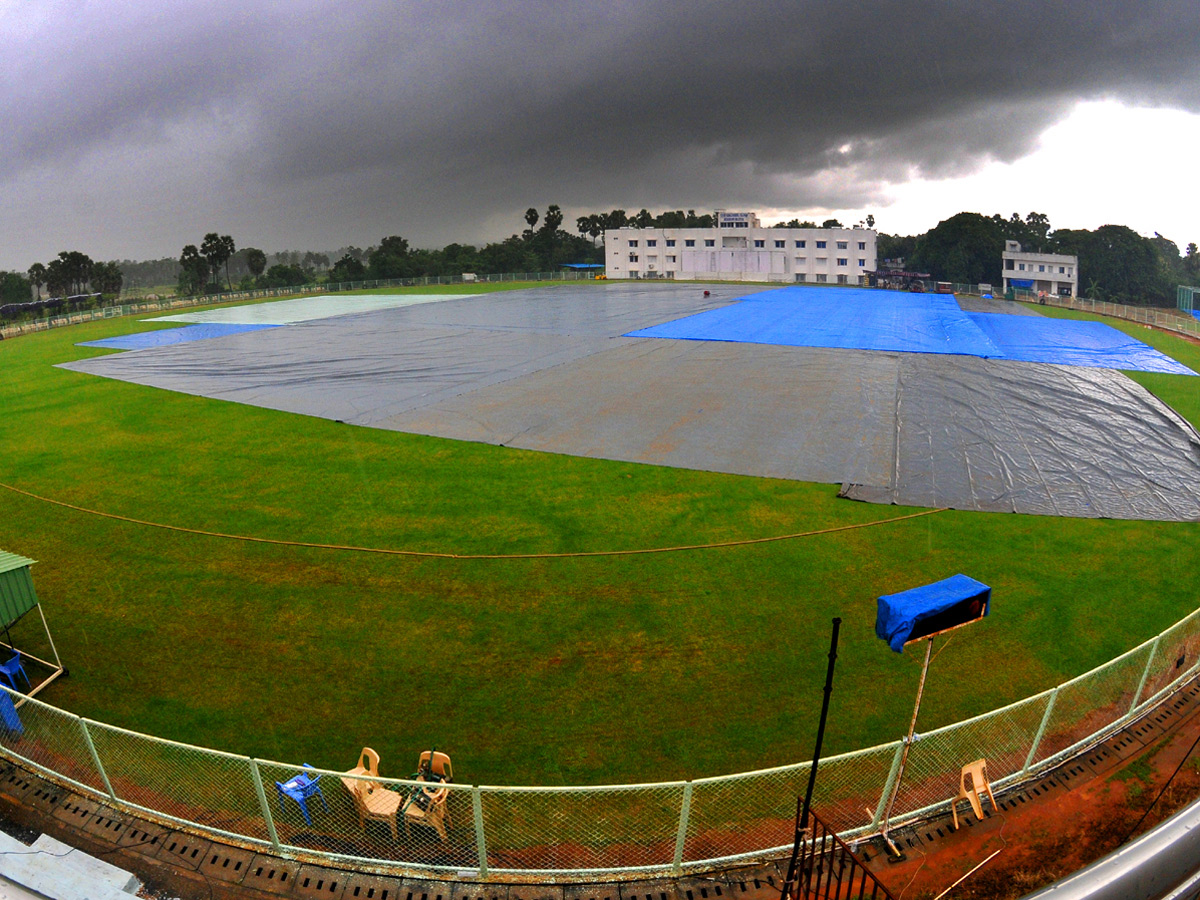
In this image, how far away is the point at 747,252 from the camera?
92062mm

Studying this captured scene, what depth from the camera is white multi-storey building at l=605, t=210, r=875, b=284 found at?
90.1 metres

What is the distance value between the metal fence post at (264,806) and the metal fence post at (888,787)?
5792 millimetres

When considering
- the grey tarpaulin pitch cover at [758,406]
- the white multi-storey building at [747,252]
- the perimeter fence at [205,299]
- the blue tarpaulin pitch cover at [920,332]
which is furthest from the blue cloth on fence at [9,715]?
the white multi-storey building at [747,252]

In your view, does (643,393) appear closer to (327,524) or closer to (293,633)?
(327,524)

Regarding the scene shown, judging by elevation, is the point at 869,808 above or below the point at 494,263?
below

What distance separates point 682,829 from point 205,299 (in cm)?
8006

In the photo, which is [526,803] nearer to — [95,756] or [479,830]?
[479,830]

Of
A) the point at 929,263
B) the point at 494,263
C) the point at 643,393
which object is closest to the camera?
the point at 643,393

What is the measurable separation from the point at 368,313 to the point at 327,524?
132 ft

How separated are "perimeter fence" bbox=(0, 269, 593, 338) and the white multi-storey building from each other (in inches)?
447

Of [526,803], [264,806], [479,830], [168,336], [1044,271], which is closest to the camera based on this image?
[479,830]

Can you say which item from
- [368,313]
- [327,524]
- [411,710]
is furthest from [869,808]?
[368,313]

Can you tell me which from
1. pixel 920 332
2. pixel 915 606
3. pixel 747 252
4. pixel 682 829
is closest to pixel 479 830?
pixel 682 829

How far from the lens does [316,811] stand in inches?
279
